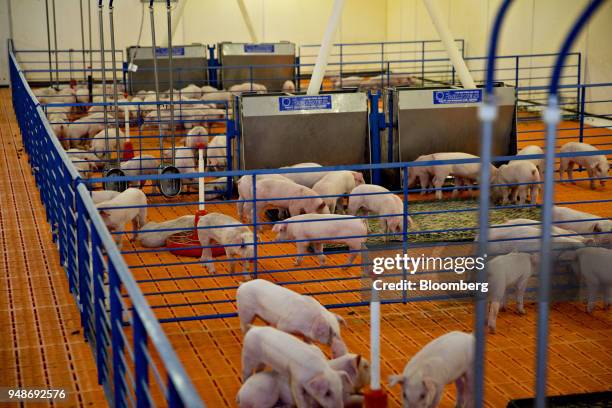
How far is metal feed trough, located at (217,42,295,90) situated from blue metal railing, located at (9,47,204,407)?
967cm

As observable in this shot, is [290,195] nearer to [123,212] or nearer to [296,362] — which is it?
[123,212]

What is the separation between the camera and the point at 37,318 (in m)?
5.85

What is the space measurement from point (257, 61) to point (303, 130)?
7.87 meters

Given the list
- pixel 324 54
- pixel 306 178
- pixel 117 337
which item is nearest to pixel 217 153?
pixel 324 54

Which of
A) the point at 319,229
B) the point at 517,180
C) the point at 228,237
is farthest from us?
the point at 517,180

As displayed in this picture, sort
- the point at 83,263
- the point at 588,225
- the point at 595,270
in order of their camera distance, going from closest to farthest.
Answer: the point at 83,263 → the point at 595,270 → the point at 588,225

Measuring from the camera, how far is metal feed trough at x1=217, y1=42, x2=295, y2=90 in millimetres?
16875

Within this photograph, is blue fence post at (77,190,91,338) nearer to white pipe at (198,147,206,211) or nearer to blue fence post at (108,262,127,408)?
blue fence post at (108,262,127,408)

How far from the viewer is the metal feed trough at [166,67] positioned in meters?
15.9

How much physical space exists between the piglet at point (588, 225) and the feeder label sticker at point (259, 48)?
415 inches

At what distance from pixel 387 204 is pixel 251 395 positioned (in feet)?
11.5

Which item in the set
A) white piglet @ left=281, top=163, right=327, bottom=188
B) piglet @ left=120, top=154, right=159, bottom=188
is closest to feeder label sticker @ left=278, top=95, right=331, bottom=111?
white piglet @ left=281, top=163, right=327, bottom=188

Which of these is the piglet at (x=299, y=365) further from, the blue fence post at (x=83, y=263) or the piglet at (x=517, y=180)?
the piglet at (x=517, y=180)

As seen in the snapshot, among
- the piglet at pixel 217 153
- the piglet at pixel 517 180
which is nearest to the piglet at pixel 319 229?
the piglet at pixel 517 180
